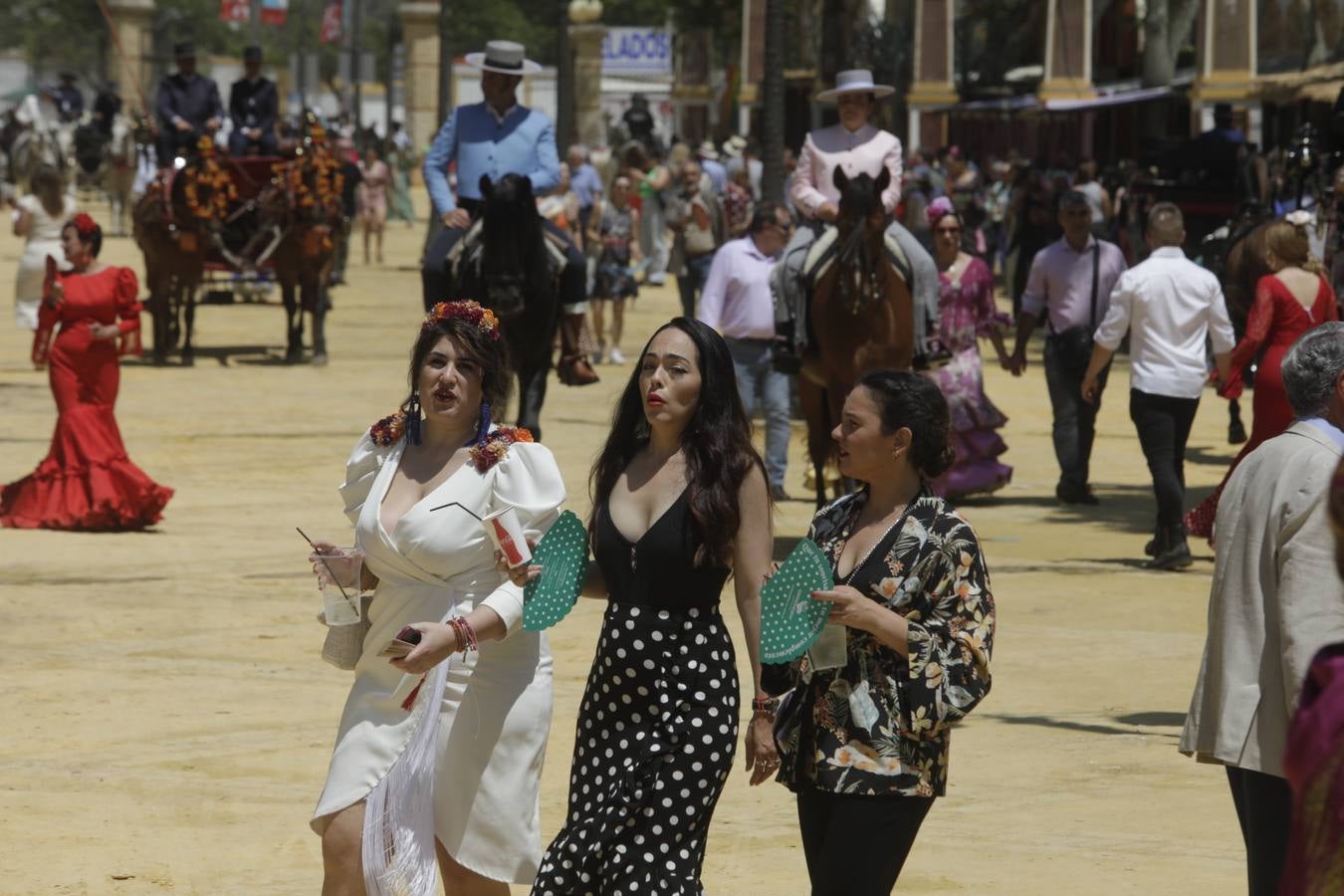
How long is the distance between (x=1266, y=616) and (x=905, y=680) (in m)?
0.91

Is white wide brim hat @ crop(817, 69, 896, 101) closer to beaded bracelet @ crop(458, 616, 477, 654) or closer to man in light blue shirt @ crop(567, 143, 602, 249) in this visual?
beaded bracelet @ crop(458, 616, 477, 654)

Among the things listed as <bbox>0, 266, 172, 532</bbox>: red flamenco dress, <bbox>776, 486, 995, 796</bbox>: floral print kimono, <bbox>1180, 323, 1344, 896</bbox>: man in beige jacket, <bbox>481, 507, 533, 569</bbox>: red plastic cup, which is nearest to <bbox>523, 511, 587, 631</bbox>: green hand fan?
<bbox>481, 507, 533, 569</bbox>: red plastic cup

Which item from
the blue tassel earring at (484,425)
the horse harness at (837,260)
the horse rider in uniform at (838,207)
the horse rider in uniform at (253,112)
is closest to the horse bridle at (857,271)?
the horse harness at (837,260)

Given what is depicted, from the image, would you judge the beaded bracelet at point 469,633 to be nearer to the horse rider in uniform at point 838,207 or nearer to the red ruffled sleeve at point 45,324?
the horse rider in uniform at point 838,207

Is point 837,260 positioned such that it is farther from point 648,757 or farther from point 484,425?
point 648,757

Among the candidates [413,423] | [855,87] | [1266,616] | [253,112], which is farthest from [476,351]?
[253,112]

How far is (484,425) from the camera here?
5.95 meters

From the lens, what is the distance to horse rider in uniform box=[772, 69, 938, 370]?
13234 mm

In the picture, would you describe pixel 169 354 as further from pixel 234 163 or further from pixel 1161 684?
pixel 1161 684

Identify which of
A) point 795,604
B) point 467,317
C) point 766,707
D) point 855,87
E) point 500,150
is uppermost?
point 855,87

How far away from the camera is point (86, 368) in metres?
13.6

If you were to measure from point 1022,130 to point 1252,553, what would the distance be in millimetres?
42742

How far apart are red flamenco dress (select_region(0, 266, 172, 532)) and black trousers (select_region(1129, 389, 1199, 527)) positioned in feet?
18.9

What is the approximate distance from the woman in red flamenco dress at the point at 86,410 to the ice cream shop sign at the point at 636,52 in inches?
1865
